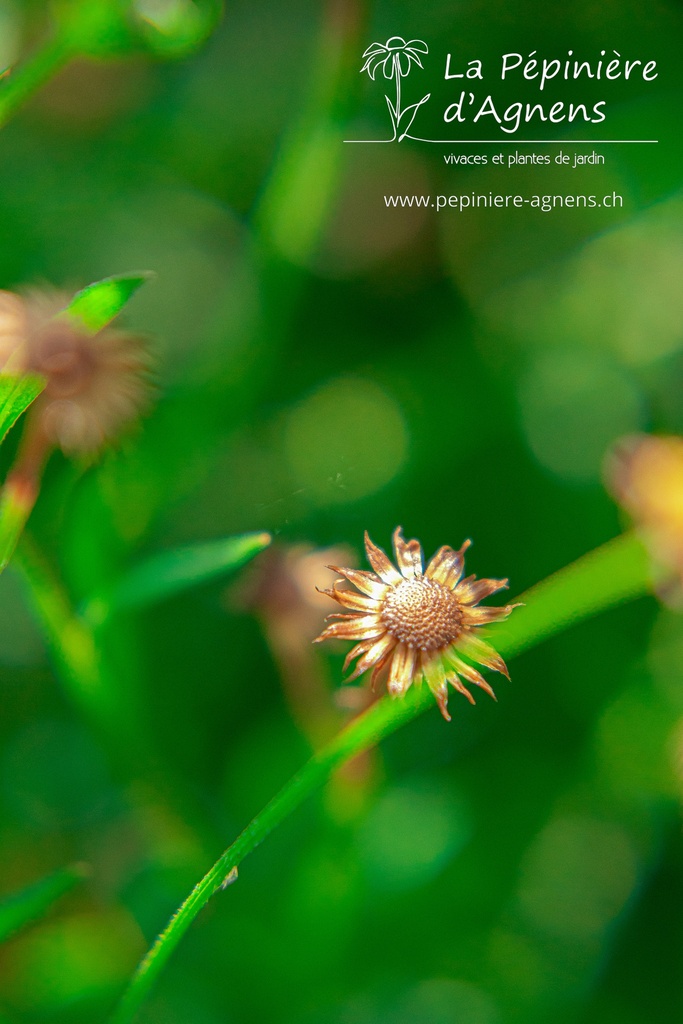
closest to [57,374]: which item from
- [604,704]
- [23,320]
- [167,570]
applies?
[23,320]

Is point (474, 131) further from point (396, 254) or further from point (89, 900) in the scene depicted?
point (89, 900)

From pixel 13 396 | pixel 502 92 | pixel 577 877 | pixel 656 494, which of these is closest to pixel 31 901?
pixel 13 396

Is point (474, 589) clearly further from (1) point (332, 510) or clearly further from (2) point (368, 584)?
(1) point (332, 510)

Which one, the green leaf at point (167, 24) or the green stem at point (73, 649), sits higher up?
the green leaf at point (167, 24)

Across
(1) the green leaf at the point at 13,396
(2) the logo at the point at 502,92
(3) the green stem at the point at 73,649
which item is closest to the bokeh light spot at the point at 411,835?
(3) the green stem at the point at 73,649

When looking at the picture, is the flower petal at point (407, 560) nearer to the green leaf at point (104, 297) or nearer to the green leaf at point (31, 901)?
the green leaf at point (104, 297)

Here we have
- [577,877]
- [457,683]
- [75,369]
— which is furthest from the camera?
[577,877]
